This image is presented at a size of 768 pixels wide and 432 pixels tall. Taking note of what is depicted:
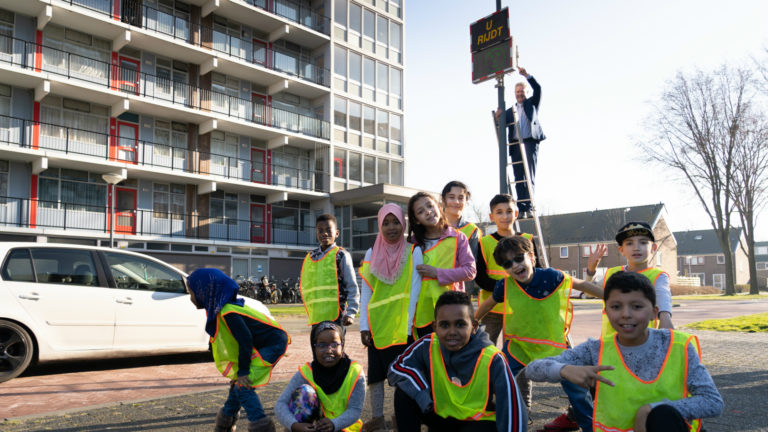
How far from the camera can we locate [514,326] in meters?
3.79

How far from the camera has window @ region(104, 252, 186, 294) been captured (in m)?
7.45

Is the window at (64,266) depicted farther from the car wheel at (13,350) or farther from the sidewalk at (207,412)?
the sidewalk at (207,412)

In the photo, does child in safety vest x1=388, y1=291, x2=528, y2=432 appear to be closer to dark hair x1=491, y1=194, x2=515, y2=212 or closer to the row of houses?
dark hair x1=491, y1=194, x2=515, y2=212

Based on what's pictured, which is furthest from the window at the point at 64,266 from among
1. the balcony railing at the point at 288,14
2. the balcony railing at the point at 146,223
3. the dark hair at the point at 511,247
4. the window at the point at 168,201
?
the balcony railing at the point at 288,14

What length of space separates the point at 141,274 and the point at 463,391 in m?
6.10

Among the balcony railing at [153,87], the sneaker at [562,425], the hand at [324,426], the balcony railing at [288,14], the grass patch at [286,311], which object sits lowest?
the grass patch at [286,311]

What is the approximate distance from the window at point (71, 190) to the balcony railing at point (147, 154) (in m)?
1.06

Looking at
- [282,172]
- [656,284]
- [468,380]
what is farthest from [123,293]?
[282,172]

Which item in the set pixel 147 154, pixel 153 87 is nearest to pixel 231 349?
pixel 147 154

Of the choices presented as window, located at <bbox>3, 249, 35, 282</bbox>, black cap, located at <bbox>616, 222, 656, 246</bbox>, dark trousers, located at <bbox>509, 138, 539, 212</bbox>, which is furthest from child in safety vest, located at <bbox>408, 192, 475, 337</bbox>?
window, located at <bbox>3, 249, 35, 282</bbox>

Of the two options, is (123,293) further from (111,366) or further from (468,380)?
(468,380)

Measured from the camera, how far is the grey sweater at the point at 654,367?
2346 millimetres

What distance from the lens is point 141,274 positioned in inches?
300

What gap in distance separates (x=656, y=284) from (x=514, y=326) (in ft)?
3.48
